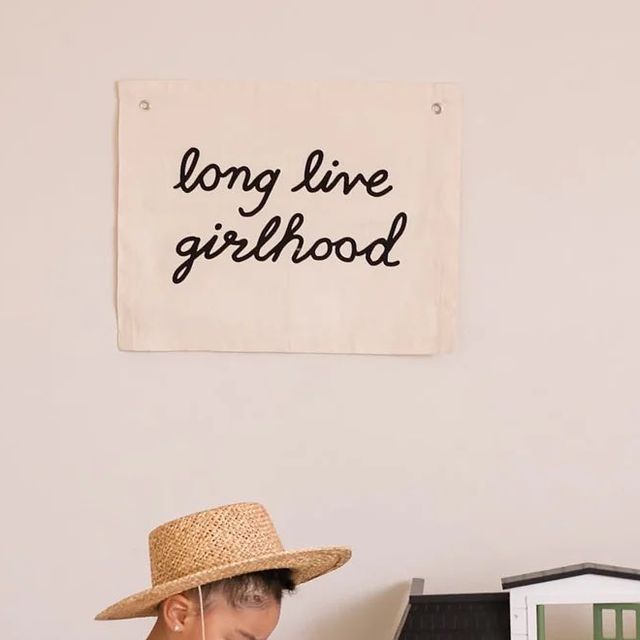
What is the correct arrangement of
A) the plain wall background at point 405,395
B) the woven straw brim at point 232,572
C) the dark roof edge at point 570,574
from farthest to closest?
the plain wall background at point 405,395, the dark roof edge at point 570,574, the woven straw brim at point 232,572

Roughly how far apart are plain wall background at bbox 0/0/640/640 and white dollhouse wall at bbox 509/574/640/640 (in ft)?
0.89

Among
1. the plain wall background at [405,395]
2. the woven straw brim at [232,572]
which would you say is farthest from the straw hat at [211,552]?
the plain wall background at [405,395]

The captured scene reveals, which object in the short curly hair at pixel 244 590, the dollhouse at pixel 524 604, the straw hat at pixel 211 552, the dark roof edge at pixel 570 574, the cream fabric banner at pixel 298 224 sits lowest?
the dollhouse at pixel 524 604

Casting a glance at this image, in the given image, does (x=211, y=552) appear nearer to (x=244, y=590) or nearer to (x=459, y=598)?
(x=244, y=590)

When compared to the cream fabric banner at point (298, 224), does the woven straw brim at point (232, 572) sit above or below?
below

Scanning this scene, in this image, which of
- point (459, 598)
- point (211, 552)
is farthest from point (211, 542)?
point (459, 598)

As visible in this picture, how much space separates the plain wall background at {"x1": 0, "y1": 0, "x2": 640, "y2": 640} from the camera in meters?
2.28

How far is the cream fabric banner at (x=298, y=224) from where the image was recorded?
2.28 m

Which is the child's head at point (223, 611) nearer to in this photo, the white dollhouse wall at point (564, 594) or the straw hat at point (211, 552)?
the straw hat at point (211, 552)

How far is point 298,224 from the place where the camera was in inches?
90.1

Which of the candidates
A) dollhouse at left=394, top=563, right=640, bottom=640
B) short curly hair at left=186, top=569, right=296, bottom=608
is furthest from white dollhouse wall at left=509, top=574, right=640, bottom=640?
short curly hair at left=186, top=569, right=296, bottom=608

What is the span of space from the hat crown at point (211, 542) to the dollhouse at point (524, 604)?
0.50 meters

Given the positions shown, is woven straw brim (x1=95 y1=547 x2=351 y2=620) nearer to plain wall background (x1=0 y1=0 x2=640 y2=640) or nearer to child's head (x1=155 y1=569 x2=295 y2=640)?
child's head (x1=155 y1=569 x2=295 y2=640)

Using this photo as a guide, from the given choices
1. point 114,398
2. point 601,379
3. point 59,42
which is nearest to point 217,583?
point 114,398
